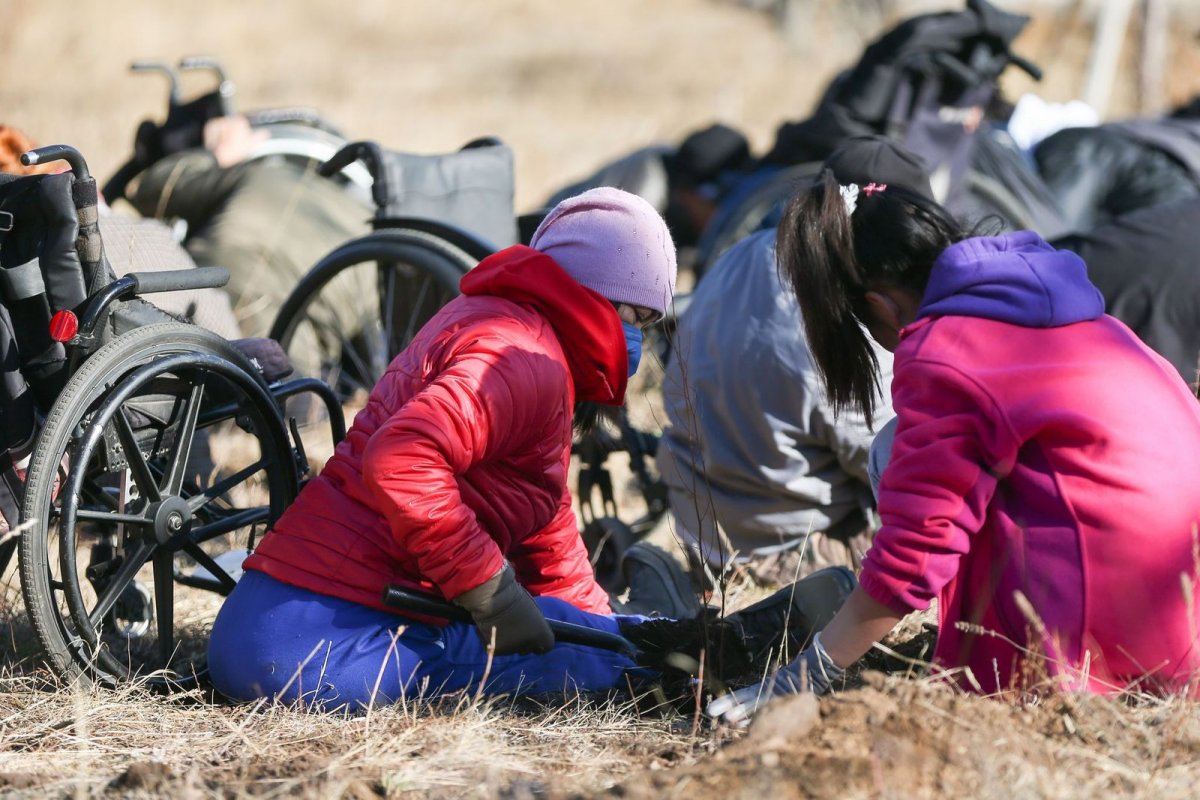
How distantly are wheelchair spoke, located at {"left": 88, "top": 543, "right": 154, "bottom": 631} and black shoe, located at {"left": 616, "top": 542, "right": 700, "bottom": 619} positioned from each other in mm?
1142

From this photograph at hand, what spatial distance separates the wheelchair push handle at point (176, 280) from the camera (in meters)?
2.59

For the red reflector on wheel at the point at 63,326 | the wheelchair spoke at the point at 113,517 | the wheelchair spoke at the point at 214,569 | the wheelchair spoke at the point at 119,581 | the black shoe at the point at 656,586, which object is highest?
the red reflector on wheel at the point at 63,326

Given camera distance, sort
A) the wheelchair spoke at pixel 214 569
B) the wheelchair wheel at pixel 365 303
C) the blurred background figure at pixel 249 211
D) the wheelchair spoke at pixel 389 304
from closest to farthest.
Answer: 1. the wheelchair spoke at pixel 214 569
2. the wheelchair wheel at pixel 365 303
3. the wheelchair spoke at pixel 389 304
4. the blurred background figure at pixel 249 211

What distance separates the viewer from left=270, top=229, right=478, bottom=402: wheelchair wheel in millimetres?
3627

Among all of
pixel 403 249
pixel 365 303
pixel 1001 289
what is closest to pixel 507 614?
pixel 1001 289

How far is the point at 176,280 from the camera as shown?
2.67m

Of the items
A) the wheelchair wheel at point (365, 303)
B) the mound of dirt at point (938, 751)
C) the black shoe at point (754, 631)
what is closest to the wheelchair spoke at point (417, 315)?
the wheelchair wheel at point (365, 303)

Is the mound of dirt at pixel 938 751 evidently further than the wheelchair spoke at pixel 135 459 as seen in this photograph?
No

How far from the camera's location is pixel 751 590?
3402 mm

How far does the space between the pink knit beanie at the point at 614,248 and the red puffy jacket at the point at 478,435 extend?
0.05m

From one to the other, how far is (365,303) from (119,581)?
6.56 feet

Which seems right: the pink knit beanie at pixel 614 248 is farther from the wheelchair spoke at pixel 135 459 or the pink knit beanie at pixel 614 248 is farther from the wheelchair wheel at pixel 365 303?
the wheelchair wheel at pixel 365 303

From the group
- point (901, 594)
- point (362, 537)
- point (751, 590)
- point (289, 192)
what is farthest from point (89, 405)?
point (289, 192)

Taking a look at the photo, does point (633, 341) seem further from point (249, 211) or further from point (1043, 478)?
point (249, 211)
